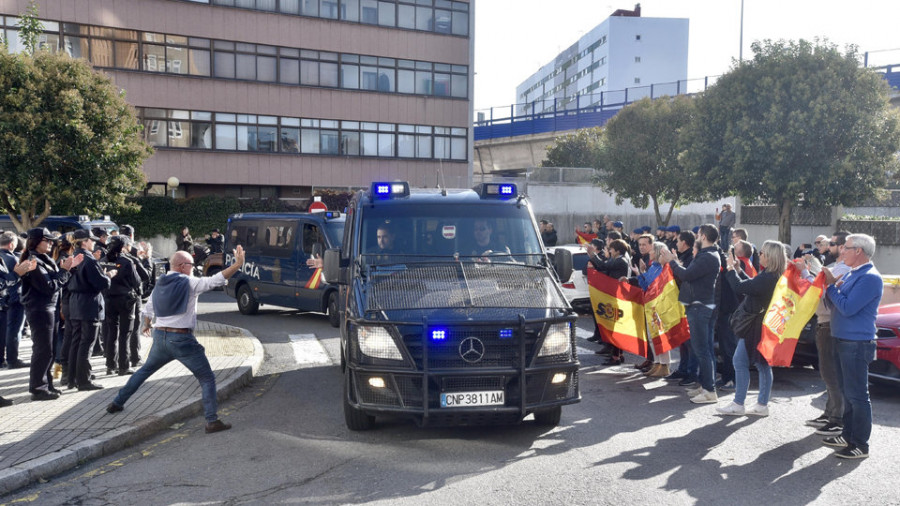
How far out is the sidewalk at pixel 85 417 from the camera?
6.46m

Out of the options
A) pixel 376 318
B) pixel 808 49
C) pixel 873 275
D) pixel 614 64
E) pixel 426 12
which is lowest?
pixel 376 318

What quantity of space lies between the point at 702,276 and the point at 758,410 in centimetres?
169

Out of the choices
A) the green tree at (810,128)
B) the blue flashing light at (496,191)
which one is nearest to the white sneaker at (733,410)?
the blue flashing light at (496,191)

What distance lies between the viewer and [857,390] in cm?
670

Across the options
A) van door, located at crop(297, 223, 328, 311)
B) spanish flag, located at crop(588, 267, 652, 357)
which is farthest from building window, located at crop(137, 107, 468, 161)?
spanish flag, located at crop(588, 267, 652, 357)

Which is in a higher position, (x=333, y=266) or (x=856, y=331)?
(x=333, y=266)

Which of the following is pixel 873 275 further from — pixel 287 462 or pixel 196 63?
pixel 196 63

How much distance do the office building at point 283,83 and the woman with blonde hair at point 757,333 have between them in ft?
95.1

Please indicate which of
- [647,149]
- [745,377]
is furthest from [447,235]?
[647,149]

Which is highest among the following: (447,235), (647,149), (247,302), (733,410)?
(647,149)

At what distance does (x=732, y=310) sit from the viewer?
971cm

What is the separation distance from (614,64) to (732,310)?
90240 mm

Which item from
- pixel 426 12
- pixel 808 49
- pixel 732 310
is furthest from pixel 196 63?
pixel 732 310

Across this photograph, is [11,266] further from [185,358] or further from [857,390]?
[857,390]
